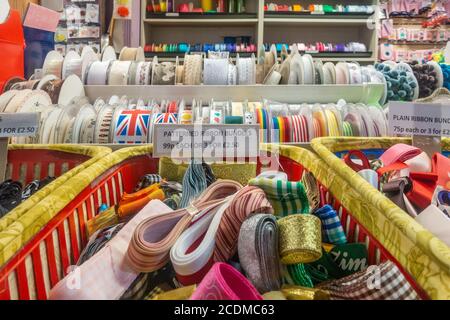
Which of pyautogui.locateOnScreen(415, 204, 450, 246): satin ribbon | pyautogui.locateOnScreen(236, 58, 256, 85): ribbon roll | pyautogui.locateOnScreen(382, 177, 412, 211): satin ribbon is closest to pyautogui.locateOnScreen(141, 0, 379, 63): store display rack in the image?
pyautogui.locateOnScreen(236, 58, 256, 85): ribbon roll

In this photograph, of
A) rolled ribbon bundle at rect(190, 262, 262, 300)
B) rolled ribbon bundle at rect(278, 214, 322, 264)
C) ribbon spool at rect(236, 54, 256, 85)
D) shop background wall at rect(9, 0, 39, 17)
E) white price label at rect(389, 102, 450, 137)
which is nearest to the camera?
rolled ribbon bundle at rect(190, 262, 262, 300)

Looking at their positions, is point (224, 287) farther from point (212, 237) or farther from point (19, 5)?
point (19, 5)

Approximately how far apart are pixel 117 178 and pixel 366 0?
165 inches

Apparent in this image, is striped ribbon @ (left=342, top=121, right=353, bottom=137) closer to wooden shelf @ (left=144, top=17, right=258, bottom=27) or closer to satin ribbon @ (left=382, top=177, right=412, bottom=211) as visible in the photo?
satin ribbon @ (left=382, top=177, right=412, bottom=211)

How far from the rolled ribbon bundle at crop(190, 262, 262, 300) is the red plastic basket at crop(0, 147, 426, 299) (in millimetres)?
172

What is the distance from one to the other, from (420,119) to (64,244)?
705 mm

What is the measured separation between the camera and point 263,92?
169cm

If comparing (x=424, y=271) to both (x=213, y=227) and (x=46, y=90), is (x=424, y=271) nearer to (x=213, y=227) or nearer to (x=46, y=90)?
(x=213, y=227)

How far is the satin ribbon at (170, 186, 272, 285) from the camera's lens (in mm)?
511

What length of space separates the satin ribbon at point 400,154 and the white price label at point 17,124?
0.74m

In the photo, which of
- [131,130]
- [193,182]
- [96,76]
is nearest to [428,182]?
[193,182]

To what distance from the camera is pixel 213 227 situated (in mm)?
558

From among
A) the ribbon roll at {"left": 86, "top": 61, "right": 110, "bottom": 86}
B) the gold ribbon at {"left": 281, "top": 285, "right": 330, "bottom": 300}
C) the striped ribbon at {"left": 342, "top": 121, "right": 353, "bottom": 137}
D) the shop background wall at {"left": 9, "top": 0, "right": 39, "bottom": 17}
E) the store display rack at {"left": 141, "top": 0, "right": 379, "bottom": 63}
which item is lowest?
the gold ribbon at {"left": 281, "top": 285, "right": 330, "bottom": 300}

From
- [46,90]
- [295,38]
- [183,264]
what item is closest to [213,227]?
[183,264]
